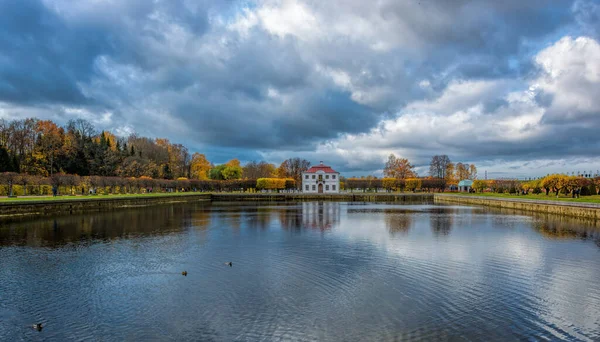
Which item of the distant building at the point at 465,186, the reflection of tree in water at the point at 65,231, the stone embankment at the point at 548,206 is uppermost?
the distant building at the point at 465,186

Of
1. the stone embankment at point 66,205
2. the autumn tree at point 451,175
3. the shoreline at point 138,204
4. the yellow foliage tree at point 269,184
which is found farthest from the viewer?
the autumn tree at point 451,175

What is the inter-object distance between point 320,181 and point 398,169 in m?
17.4

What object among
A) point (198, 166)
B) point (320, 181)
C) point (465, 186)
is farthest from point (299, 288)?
point (198, 166)

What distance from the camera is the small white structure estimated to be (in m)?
78.5

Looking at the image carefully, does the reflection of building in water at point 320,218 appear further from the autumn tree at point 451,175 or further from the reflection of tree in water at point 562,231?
the autumn tree at point 451,175

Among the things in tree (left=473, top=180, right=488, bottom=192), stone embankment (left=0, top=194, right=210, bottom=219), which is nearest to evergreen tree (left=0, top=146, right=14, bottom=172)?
stone embankment (left=0, top=194, right=210, bottom=219)

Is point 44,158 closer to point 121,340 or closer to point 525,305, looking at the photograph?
point 121,340

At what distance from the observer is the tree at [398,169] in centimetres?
8162

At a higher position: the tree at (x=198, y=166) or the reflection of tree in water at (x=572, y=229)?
the tree at (x=198, y=166)

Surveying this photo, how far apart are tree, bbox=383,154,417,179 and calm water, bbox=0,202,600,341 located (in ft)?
214

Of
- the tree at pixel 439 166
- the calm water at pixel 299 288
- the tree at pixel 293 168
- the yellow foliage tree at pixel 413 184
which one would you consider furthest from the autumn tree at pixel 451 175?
the calm water at pixel 299 288

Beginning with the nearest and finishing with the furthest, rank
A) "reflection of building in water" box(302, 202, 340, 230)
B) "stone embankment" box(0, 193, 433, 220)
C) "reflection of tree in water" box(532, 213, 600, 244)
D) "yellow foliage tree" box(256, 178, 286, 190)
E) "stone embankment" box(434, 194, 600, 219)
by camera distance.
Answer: "reflection of tree in water" box(532, 213, 600, 244) → "reflection of building in water" box(302, 202, 340, 230) → "stone embankment" box(0, 193, 433, 220) → "stone embankment" box(434, 194, 600, 219) → "yellow foliage tree" box(256, 178, 286, 190)

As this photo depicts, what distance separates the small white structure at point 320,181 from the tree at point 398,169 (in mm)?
12463

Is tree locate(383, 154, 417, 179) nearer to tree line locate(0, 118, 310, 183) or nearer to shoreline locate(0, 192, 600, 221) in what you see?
shoreline locate(0, 192, 600, 221)
